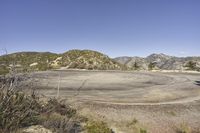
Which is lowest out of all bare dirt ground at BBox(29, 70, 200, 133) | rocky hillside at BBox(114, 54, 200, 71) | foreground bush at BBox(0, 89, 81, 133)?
bare dirt ground at BBox(29, 70, 200, 133)

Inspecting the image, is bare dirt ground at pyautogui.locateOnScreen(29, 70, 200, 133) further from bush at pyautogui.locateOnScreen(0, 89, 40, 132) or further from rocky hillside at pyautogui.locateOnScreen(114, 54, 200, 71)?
rocky hillside at pyautogui.locateOnScreen(114, 54, 200, 71)

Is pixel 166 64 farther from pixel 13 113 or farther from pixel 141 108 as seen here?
pixel 13 113

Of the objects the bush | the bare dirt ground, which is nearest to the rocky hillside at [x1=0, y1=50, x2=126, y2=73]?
the bare dirt ground

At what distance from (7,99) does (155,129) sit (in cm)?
692

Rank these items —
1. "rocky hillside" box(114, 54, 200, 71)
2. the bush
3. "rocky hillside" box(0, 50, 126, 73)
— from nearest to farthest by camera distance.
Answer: the bush
"rocky hillside" box(0, 50, 126, 73)
"rocky hillside" box(114, 54, 200, 71)

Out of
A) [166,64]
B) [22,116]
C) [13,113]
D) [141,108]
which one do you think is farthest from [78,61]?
[166,64]

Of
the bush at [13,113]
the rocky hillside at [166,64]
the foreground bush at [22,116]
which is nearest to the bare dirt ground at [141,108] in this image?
the foreground bush at [22,116]

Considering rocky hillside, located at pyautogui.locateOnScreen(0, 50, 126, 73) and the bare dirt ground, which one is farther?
rocky hillside, located at pyautogui.locateOnScreen(0, 50, 126, 73)

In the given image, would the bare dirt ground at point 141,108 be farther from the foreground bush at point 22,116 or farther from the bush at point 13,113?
the bush at point 13,113

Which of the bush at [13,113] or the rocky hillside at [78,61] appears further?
the rocky hillside at [78,61]

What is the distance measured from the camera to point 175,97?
66.5 feet

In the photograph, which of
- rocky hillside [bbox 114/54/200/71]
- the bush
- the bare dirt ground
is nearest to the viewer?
the bush

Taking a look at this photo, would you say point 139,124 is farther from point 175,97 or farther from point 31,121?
point 175,97

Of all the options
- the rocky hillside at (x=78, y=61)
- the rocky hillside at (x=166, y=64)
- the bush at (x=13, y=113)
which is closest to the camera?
the bush at (x=13, y=113)
